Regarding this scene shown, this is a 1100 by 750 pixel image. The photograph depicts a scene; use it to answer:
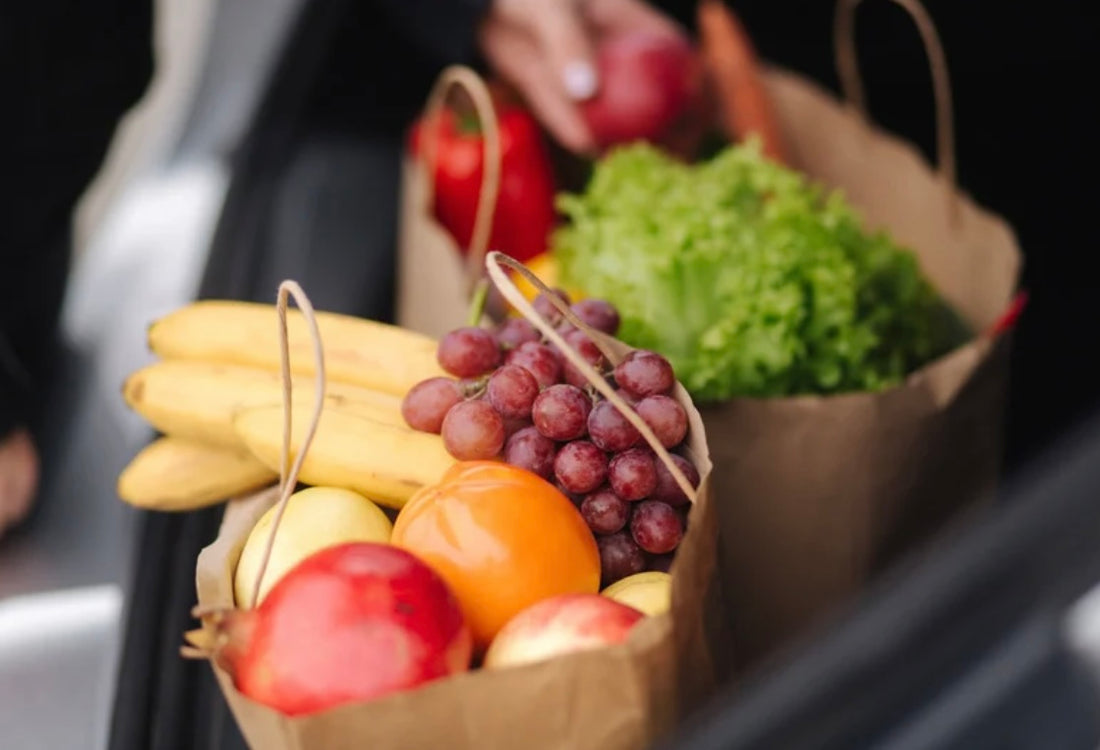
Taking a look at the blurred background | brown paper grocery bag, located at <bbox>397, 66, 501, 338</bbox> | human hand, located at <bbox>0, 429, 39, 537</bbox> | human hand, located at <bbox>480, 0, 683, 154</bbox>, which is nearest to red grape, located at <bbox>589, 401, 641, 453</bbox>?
the blurred background

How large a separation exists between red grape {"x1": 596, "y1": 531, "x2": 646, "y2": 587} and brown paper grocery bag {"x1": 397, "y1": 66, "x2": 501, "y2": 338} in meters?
0.36

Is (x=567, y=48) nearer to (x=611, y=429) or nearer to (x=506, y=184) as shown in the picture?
(x=506, y=184)

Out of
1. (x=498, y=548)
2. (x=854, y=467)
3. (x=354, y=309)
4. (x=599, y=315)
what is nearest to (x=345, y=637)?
(x=498, y=548)

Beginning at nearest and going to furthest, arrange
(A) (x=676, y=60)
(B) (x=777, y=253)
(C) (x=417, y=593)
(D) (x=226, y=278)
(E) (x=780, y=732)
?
(E) (x=780, y=732), (C) (x=417, y=593), (B) (x=777, y=253), (D) (x=226, y=278), (A) (x=676, y=60)

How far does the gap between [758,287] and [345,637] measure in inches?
20.4

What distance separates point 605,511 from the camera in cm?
66

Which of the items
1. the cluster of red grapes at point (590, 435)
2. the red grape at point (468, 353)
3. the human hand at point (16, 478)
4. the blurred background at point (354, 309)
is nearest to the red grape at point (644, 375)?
the cluster of red grapes at point (590, 435)

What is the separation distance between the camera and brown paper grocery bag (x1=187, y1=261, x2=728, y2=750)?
52 centimetres

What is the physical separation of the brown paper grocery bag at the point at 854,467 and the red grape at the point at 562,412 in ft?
0.62

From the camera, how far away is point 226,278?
113cm

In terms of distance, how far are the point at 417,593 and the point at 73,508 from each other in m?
0.56

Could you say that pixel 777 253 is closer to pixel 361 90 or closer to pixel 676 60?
pixel 676 60

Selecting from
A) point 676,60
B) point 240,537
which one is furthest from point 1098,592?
point 676,60

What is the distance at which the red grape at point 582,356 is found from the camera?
70 centimetres
